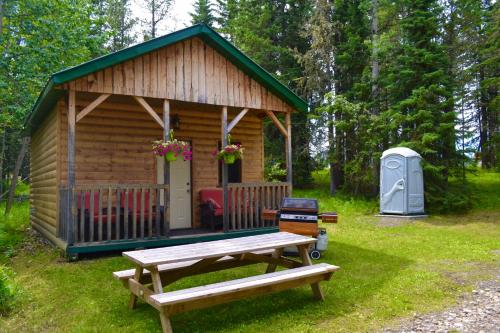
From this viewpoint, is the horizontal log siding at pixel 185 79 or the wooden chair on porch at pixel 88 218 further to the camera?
the horizontal log siding at pixel 185 79

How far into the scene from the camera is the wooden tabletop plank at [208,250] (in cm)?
356

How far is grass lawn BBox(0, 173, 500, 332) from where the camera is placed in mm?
3809

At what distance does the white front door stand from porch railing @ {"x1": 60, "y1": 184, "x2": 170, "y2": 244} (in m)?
1.28

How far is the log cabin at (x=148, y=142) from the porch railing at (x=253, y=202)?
25 mm

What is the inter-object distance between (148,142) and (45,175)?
262 centimetres

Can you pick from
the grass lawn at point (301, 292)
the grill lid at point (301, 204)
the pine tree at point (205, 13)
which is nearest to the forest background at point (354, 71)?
the pine tree at point (205, 13)

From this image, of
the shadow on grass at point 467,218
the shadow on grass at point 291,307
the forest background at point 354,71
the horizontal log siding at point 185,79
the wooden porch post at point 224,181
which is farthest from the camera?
the forest background at point 354,71

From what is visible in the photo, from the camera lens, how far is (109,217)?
6512 millimetres

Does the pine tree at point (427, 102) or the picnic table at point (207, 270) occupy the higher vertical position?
the pine tree at point (427, 102)

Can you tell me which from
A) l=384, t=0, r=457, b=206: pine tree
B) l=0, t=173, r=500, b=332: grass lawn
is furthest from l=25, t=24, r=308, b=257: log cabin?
l=384, t=0, r=457, b=206: pine tree

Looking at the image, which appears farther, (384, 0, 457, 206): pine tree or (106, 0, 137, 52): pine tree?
(106, 0, 137, 52): pine tree

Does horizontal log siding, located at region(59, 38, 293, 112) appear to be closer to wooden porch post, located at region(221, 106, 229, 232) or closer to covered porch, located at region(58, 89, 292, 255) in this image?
covered porch, located at region(58, 89, 292, 255)

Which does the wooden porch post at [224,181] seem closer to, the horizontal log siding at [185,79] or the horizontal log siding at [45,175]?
the horizontal log siding at [185,79]

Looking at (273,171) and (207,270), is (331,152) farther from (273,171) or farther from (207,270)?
(207,270)
